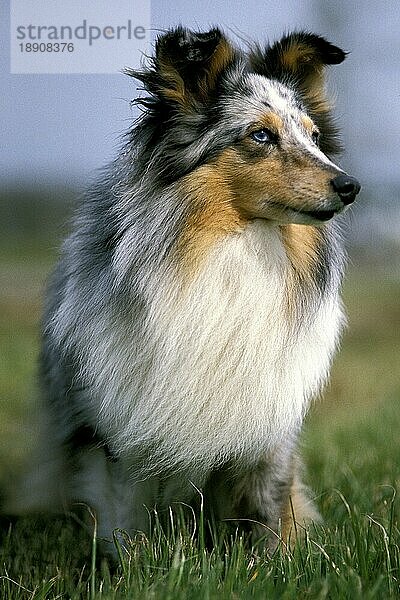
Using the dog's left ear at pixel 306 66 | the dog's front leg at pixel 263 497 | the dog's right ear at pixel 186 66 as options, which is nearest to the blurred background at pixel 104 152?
the dog's left ear at pixel 306 66

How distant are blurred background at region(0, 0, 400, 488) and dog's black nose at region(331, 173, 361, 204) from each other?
0.68m

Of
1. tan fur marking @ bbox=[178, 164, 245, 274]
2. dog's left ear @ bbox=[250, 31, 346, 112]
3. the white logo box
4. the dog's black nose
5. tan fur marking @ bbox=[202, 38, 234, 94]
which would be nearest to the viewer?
the dog's black nose

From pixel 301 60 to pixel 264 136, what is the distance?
1.71ft

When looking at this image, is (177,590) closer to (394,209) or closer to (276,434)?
(276,434)

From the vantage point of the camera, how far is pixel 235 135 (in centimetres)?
341

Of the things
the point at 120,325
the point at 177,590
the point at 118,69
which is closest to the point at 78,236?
the point at 120,325

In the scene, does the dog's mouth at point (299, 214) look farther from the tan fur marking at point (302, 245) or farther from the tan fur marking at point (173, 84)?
the tan fur marking at point (173, 84)

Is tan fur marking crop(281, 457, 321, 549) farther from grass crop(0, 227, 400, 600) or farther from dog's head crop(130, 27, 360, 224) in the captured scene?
dog's head crop(130, 27, 360, 224)

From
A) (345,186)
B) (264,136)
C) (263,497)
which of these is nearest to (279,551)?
(263,497)

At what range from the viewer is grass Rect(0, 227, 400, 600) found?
9.78 ft

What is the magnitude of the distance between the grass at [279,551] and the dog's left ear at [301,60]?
1433mm

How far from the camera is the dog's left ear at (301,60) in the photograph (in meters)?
3.66

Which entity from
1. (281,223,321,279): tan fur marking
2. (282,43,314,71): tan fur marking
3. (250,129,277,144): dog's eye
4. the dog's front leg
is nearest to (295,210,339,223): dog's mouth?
(281,223,321,279): tan fur marking

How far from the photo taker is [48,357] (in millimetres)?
4105
